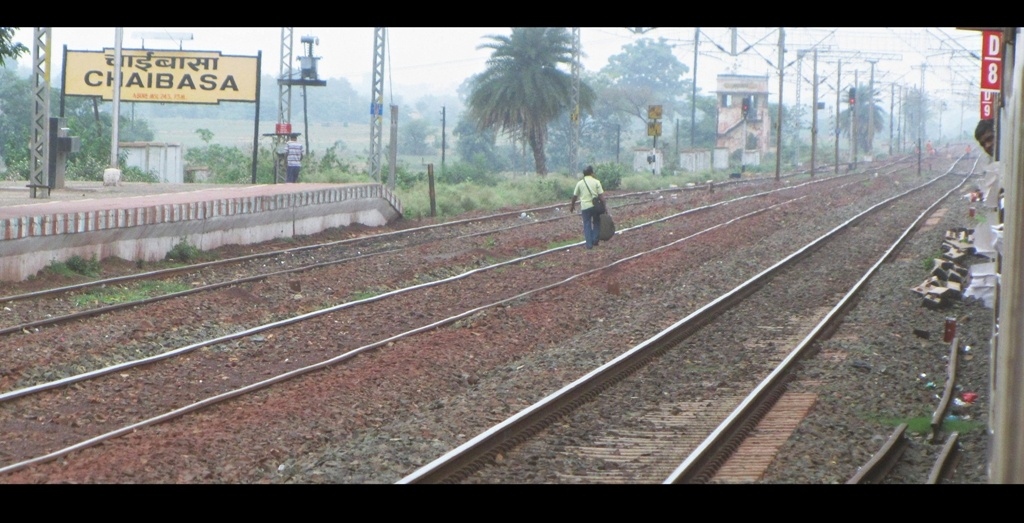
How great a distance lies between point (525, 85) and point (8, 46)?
3254cm

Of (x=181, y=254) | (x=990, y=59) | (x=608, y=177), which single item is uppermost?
(x=990, y=59)

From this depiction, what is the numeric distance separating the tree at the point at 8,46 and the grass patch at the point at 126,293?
448 cm

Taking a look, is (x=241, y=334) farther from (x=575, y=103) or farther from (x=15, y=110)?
(x=15, y=110)

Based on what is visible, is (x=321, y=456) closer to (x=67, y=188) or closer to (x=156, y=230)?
(x=156, y=230)

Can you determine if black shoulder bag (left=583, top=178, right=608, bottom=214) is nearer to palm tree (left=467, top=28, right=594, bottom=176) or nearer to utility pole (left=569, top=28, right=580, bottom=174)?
utility pole (left=569, top=28, right=580, bottom=174)

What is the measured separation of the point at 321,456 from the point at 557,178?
37.4m

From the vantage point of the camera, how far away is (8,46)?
1806cm

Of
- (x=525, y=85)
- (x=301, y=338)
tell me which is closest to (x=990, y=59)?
(x=301, y=338)

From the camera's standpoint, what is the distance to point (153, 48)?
4247cm

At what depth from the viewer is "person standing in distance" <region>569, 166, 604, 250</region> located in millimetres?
20891

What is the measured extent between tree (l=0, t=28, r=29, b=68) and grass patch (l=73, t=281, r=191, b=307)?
14.7 ft

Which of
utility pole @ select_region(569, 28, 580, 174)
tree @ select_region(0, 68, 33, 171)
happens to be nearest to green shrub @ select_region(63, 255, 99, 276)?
utility pole @ select_region(569, 28, 580, 174)

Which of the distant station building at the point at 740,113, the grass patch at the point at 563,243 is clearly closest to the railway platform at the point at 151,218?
the grass patch at the point at 563,243
